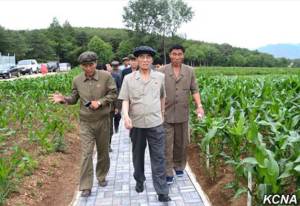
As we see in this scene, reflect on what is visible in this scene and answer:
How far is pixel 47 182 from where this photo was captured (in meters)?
5.93

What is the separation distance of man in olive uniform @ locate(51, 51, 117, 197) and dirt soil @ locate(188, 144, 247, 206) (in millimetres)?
1531

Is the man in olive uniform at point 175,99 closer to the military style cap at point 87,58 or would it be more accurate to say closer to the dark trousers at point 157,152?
the dark trousers at point 157,152

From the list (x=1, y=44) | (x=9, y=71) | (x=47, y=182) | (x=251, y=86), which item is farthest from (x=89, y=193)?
(x=1, y=44)

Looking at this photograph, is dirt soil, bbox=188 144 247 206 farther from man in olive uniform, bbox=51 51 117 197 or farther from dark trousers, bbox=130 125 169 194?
man in olive uniform, bbox=51 51 117 197

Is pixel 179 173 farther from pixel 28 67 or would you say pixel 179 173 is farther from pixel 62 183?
pixel 28 67

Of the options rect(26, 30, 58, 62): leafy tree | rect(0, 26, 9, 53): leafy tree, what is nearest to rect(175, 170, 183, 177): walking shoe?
rect(0, 26, 9, 53): leafy tree

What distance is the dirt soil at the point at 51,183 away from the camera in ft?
17.0

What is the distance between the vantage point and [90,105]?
17.3 ft

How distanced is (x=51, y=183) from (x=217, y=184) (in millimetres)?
2389

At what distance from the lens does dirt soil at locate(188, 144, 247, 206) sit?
482 centimetres

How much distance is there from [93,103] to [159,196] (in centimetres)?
141

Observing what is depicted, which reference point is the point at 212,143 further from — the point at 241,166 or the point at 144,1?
the point at 144,1

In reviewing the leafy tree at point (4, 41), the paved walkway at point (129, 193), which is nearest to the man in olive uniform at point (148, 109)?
the paved walkway at point (129, 193)

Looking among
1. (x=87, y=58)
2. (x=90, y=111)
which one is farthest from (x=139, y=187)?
(x=87, y=58)
